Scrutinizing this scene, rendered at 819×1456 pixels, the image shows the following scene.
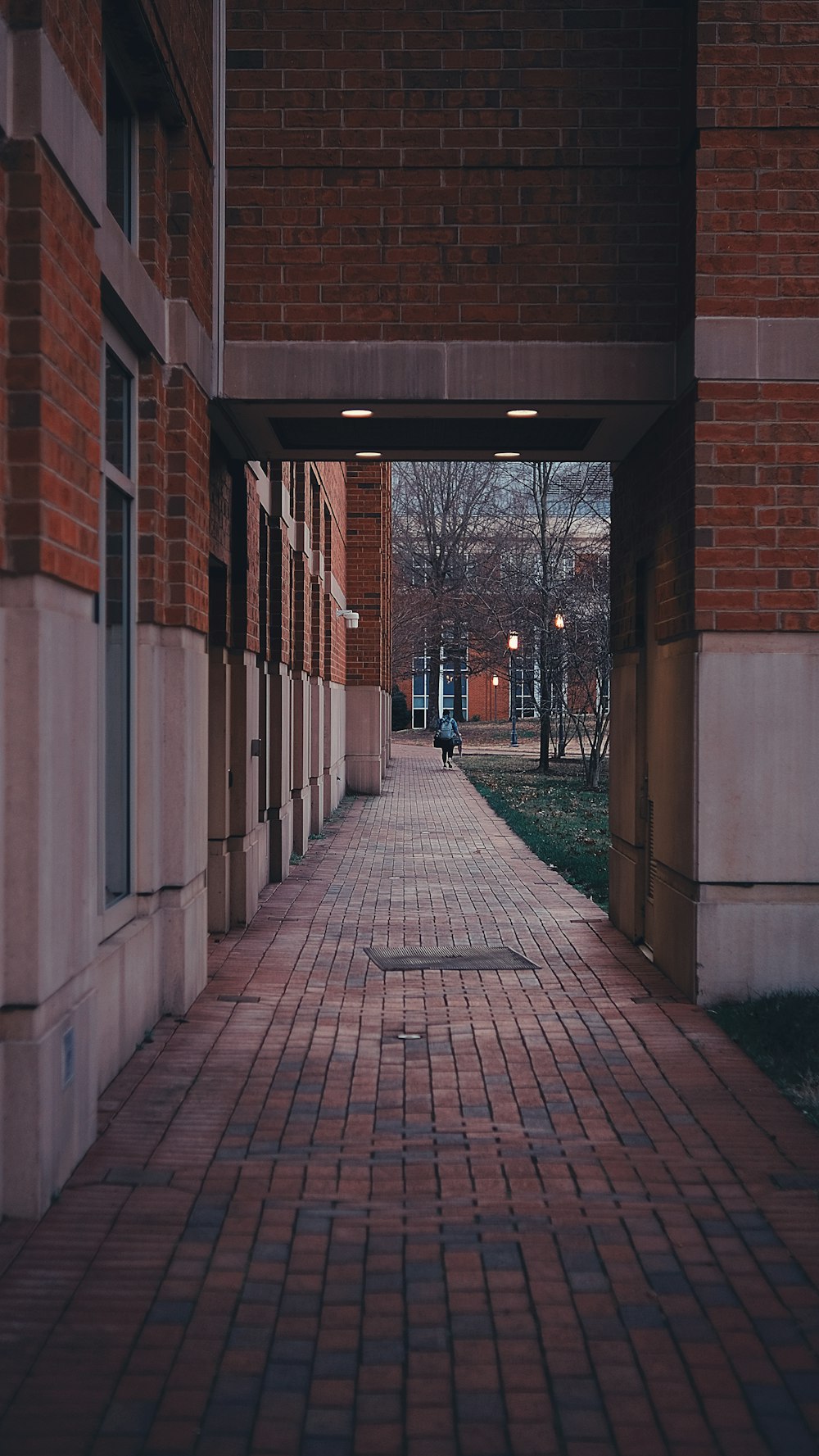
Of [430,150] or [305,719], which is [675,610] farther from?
[305,719]

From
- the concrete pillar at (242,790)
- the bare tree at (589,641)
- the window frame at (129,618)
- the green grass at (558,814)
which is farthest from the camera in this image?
the bare tree at (589,641)

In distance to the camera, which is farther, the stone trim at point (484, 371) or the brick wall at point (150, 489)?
the stone trim at point (484, 371)

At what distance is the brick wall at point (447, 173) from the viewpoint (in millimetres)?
8672

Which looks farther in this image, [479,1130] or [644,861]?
→ [644,861]

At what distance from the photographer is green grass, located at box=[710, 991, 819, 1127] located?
631cm

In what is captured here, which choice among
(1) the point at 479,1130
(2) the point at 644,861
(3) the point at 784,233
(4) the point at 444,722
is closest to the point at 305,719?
(2) the point at 644,861

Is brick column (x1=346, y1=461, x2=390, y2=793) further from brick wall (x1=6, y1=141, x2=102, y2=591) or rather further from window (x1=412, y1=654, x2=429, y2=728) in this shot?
window (x1=412, y1=654, x2=429, y2=728)

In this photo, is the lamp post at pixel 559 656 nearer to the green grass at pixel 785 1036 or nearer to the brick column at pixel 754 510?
the brick column at pixel 754 510

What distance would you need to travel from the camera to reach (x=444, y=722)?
37438 mm

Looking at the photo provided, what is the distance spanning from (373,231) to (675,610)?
318 centimetres

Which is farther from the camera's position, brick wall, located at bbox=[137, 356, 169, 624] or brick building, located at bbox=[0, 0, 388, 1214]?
brick wall, located at bbox=[137, 356, 169, 624]

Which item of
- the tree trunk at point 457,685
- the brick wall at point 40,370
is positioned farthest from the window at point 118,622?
the tree trunk at point 457,685

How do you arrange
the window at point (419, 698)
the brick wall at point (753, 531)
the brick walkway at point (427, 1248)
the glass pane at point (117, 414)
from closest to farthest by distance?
the brick walkway at point (427, 1248) → the glass pane at point (117, 414) → the brick wall at point (753, 531) → the window at point (419, 698)

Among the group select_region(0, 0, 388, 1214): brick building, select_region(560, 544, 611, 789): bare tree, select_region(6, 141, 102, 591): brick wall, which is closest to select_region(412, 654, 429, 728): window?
select_region(560, 544, 611, 789): bare tree
